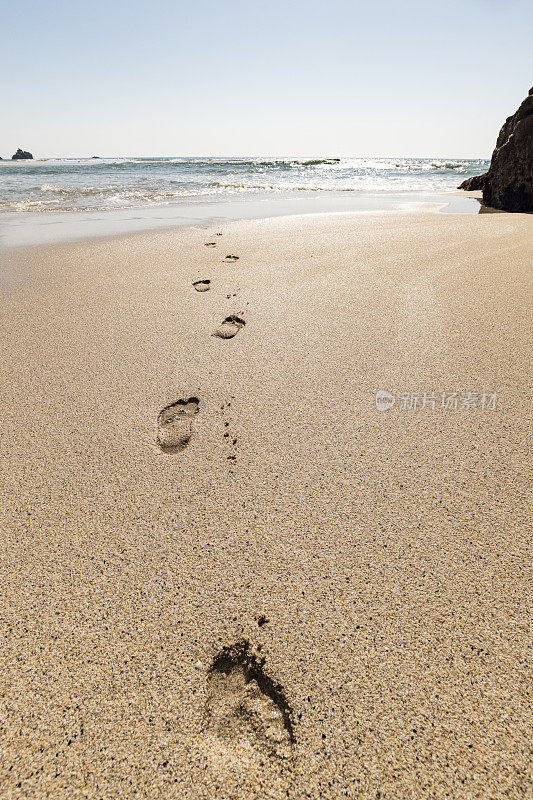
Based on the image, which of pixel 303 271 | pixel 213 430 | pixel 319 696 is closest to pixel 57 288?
pixel 303 271

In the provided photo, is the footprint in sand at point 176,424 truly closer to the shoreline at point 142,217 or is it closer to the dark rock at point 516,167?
the shoreline at point 142,217

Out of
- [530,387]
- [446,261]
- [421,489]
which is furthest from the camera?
[446,261]

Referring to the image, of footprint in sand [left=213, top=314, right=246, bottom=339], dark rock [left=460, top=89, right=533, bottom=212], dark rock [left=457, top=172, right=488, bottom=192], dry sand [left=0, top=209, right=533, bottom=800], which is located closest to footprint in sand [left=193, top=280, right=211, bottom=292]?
footprint in sand [left=213, top=314, right=246, bottom=339]

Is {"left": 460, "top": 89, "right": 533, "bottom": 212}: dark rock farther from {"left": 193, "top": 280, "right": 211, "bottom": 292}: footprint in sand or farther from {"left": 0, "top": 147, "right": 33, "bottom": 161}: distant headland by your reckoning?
{"left": 0, "top": 147, "right": 33, "bottom": 161}: distant headland

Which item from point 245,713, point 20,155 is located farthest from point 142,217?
point 20,155

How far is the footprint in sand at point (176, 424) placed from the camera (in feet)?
5.86

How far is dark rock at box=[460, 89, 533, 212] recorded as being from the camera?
709 cm

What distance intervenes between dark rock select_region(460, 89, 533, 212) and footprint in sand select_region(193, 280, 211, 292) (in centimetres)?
693

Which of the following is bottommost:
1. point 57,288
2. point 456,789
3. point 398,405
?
point 456,789

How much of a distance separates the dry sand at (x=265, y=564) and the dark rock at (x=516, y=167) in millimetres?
6347

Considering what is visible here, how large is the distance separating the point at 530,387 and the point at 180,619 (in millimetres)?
1979

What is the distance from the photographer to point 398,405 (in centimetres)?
196

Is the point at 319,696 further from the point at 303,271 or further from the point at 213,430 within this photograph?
the point at 303,271

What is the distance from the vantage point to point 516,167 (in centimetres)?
731
